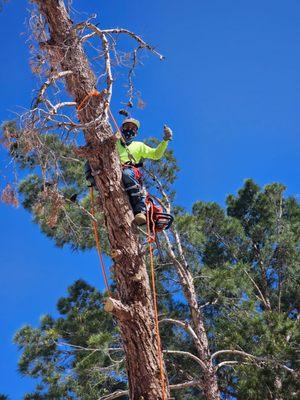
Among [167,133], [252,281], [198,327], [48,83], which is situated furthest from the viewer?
[252,281]

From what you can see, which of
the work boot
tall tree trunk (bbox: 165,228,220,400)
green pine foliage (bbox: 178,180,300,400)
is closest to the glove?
the work boot

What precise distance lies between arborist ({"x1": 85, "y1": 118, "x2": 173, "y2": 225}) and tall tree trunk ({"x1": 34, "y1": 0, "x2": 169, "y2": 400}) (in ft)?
0.30

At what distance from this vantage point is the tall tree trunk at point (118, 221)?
2.76m

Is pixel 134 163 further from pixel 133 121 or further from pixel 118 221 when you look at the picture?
pixel 118 221

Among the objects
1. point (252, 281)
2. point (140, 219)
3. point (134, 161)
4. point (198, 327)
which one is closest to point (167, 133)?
point (134, 161)

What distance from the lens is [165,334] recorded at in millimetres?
10227

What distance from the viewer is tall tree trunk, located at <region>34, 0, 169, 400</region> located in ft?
9.06

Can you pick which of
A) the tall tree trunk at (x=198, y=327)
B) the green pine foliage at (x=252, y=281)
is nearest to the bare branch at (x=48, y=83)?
the green pine foliage at (x=252, y=281)

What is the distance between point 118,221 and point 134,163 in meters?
0.80

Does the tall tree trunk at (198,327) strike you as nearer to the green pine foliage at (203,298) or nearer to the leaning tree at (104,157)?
the green pine foliage at (203,298)

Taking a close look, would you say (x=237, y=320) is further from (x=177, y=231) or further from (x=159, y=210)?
(x=159, y=210)

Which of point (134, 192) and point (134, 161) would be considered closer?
point (134, 192)

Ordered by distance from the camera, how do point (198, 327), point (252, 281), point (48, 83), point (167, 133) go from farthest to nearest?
point (252, 281) < point (198, 327) < point (167, 133) < point (48, 83)

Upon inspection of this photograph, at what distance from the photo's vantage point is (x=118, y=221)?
10.2 feet
